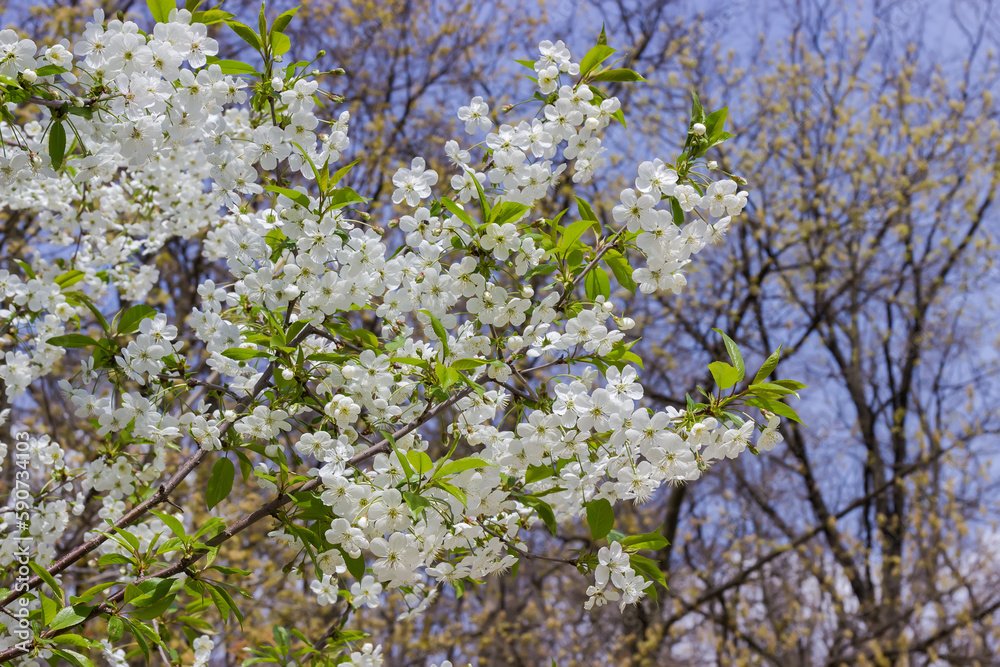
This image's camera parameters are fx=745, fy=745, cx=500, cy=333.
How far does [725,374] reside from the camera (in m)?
1.79

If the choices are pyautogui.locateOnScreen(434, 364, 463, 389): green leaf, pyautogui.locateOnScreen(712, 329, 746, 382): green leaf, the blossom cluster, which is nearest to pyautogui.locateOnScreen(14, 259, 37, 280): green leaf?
the blossom cluster

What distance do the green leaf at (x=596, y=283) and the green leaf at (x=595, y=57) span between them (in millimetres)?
574

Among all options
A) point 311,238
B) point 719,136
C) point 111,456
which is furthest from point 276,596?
point 719,136

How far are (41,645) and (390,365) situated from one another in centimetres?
110

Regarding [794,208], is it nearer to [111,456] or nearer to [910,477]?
[910,477]

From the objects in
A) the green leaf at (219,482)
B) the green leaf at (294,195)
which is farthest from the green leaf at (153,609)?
the green leaf at (294,195)

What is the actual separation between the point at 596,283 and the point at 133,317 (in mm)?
1342

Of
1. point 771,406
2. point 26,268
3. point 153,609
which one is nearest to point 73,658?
point 153,609

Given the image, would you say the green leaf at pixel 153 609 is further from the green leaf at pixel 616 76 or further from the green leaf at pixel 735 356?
the green leaf at pixel 616 76

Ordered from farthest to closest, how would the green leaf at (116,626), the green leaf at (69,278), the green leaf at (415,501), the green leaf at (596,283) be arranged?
1. the green leaf at (69,278)
2. the green leaf at (596,283)
3. the green leaf at (116,626)
4. the green leaf at (415,501)

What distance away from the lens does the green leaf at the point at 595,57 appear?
6.75 ft

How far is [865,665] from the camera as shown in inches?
299

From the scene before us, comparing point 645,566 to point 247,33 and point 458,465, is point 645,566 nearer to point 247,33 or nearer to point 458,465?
point 458,465

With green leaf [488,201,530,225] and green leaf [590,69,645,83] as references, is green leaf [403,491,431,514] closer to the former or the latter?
green leaf [488,201,530,225]
